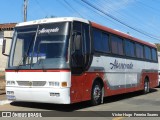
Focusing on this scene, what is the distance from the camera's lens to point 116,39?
16922 mm

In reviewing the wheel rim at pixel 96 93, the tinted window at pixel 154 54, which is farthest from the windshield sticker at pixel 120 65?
the tinted window at pixel 154 54

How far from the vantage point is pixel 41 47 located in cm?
1262

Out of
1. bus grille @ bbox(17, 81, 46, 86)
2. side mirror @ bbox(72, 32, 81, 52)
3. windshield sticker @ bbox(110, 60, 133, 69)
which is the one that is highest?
side mirror @ bbox(72, 32, 81, 52)

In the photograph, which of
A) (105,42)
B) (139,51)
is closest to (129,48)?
(139,51)

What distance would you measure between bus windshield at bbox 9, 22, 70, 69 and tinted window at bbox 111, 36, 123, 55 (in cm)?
435

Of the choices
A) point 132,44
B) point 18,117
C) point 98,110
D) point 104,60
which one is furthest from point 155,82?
point 18,117

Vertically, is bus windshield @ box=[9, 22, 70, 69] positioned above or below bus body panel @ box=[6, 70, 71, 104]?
above

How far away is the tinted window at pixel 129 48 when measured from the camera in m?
18.3

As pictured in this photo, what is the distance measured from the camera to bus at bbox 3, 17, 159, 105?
12180mm

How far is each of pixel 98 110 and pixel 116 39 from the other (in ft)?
16.0

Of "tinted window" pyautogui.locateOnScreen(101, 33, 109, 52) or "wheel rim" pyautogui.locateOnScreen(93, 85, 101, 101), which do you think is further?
"tinted window" pyautogui.locateOnScreen(101, 33, 109, 52)

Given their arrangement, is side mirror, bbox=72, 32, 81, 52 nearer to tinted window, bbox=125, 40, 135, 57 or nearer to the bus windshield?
the bus windshield

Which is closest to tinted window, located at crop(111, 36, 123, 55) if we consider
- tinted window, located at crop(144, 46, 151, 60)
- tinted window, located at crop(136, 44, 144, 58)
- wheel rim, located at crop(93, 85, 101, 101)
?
wheel rim, located at crop(93, 85, 101, 101)

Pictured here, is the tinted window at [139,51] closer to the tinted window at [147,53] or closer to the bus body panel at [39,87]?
the tinted window at [147,53]
